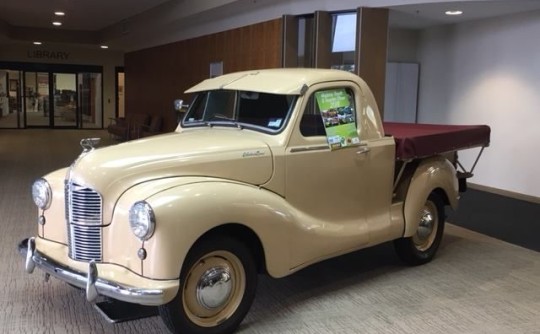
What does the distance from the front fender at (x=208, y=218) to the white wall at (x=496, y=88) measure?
20.9 ft

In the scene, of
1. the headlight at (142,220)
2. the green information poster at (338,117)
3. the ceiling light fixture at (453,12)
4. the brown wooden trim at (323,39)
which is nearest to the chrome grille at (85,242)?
the headlight at (142,220)

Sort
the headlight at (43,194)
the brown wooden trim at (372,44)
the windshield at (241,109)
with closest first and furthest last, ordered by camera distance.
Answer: the headlight at (43,194) → the windshield at (241,109) → the brown wooden trim at (372,44)

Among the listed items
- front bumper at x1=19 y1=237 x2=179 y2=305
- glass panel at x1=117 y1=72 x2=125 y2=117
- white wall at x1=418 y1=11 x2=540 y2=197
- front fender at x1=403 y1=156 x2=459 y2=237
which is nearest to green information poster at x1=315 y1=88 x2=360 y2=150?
front fender at x1=403 y1=156 x2=459 y2=237

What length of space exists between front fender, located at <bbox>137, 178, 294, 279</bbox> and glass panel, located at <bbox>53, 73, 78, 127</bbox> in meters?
19.4

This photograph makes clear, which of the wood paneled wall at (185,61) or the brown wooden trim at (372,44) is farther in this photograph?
the wood paneled wall at (185,61)

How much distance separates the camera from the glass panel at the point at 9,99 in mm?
20234

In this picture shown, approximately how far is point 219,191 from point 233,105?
1234mm

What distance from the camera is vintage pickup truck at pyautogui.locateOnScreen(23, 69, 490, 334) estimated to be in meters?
3.20

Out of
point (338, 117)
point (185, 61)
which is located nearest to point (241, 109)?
point (338, 117)

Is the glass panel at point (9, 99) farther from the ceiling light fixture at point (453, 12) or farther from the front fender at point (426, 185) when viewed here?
the front fender at point (426, 185)

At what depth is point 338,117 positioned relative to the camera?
4.38 metres

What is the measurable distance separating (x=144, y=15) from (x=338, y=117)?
35.0ft

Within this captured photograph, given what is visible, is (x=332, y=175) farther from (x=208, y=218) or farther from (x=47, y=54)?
(x=47, y=54)

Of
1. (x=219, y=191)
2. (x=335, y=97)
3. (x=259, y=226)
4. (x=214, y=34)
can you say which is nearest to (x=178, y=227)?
(x=219, y=191)
